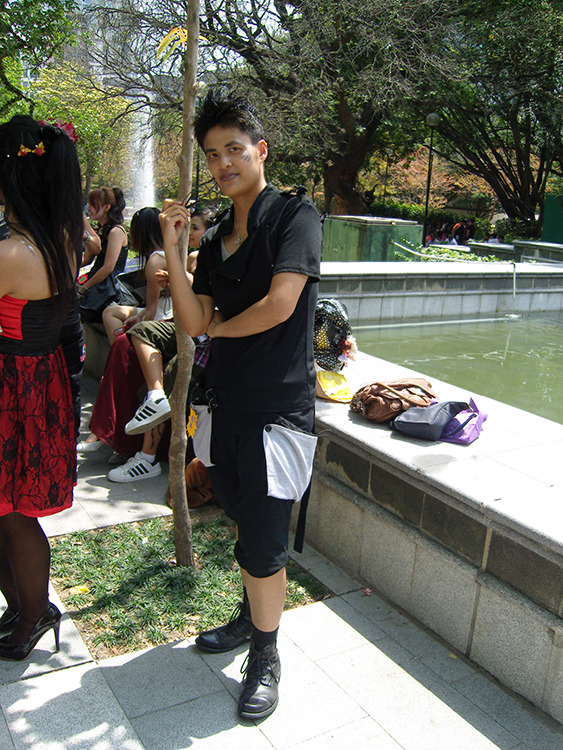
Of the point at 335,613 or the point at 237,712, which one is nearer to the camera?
the point at 237,712

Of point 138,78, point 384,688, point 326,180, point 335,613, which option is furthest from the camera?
point 326,180

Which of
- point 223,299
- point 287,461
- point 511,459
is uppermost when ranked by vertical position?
point 223,299

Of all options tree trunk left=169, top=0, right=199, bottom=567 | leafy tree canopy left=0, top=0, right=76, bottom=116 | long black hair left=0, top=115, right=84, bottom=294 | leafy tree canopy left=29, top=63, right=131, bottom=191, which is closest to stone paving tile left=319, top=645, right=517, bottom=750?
tree trunk left=169, top=0, right=199, bottom=567

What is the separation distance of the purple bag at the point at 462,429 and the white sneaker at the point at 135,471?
2.12 m

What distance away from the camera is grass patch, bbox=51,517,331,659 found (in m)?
3.00

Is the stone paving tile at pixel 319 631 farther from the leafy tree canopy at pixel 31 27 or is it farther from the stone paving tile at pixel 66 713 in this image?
the leafy tree canopy at pixel 31 27

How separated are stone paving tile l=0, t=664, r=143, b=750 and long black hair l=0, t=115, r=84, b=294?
144 centimetres

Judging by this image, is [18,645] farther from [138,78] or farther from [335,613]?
[138,78]

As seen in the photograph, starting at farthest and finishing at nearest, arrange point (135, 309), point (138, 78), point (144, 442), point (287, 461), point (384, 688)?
point (138, 78)
point (135, 309)
point (144, 442)
point (384, 688)
point (287, 461)

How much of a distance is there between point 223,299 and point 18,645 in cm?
155

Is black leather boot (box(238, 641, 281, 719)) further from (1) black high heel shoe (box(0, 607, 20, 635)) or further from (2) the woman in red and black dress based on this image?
(1) black high heel shoe (box(0, 607, 20, 635))

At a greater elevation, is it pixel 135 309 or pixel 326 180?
pixel 326 180

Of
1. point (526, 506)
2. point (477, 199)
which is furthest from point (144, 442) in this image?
point (477, 199)

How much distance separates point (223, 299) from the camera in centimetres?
253
